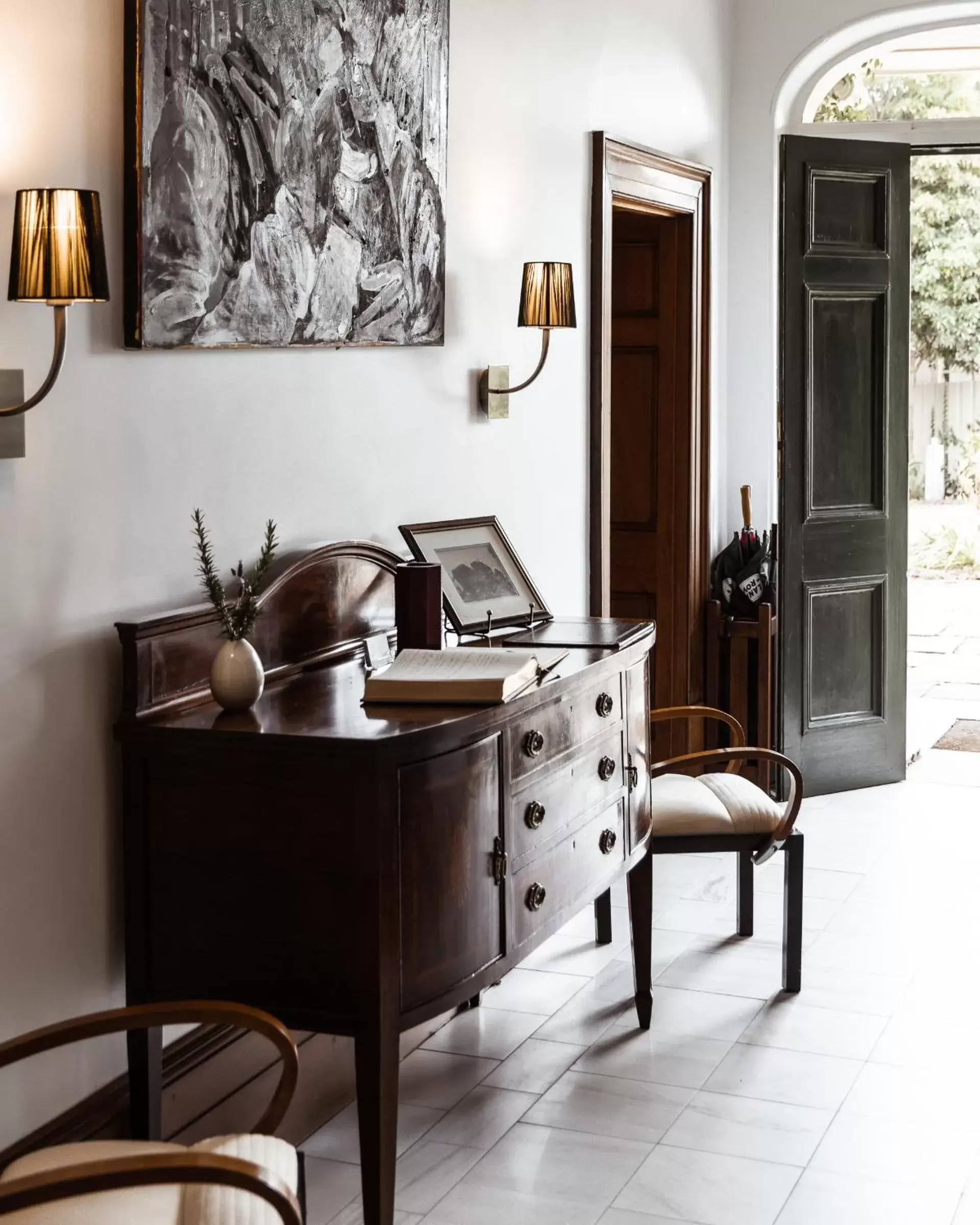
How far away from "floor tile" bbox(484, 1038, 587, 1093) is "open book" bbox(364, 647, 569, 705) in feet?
3.47

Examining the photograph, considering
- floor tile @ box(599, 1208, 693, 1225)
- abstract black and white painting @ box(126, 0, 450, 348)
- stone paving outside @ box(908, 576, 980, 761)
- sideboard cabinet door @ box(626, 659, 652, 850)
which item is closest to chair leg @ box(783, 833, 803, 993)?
sideboard cabinet door @ box(626, 659, 652, 850)

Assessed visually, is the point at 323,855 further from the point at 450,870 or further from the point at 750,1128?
the point at 750,1128

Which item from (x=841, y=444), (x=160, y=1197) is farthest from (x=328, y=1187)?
(x=841, y=444)

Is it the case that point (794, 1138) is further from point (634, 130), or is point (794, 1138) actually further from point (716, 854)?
point (634, 130)

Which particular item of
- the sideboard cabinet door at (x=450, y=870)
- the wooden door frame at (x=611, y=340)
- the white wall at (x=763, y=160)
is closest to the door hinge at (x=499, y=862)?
the sideboard cabinet door at (x=450, y=870)

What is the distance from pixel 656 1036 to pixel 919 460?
10131 millimetres

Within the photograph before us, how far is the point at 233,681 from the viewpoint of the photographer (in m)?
2.85

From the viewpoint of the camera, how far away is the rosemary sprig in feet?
9.51

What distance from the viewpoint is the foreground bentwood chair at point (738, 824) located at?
4.14m

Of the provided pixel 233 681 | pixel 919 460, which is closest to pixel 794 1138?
pixel 233 681

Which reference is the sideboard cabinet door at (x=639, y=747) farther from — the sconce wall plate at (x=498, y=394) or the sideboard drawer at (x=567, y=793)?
the sconce wall plate at (x=498, y=394)

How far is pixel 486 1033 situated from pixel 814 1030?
2.77 feet

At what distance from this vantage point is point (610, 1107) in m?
3.50

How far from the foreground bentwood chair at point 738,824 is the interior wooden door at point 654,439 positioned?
1.88 m
